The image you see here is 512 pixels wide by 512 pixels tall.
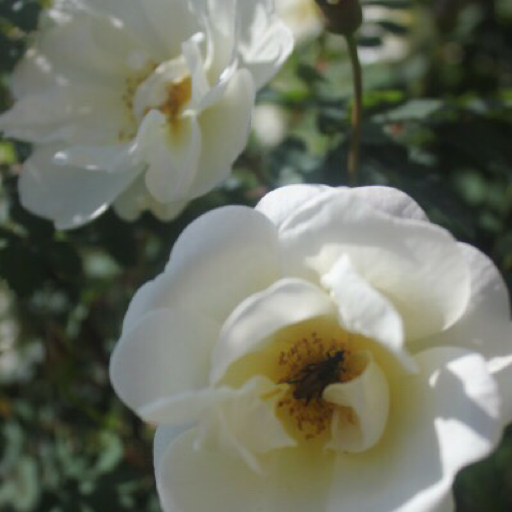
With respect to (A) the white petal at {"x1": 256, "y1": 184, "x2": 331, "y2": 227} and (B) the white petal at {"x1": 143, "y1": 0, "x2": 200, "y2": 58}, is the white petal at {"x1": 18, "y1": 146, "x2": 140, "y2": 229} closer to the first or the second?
(B) the white petal at {"x1": 143, "y1": 0, "x2": 200, "y2": 58}

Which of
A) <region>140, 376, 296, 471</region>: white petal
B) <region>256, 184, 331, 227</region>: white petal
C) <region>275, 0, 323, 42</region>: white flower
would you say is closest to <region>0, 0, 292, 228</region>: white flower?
<region>256, 184, 331, 227</region>: white petal

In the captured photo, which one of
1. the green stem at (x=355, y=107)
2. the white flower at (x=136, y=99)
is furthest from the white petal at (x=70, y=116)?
the green stem at (x=355, y=107)

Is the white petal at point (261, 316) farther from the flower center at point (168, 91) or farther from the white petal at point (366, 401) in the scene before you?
the flower center at point (168, 91)

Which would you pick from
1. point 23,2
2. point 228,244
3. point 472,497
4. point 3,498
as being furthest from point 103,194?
point 472,497

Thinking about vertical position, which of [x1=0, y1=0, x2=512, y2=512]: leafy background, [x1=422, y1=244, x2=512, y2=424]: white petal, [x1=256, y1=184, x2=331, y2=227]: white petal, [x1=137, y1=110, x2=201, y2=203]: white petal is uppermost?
[x1=256, y1=184, x2=331, y2=227]: white petal

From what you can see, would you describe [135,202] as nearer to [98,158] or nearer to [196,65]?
[98,158]

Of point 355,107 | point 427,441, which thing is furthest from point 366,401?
point 355,107
